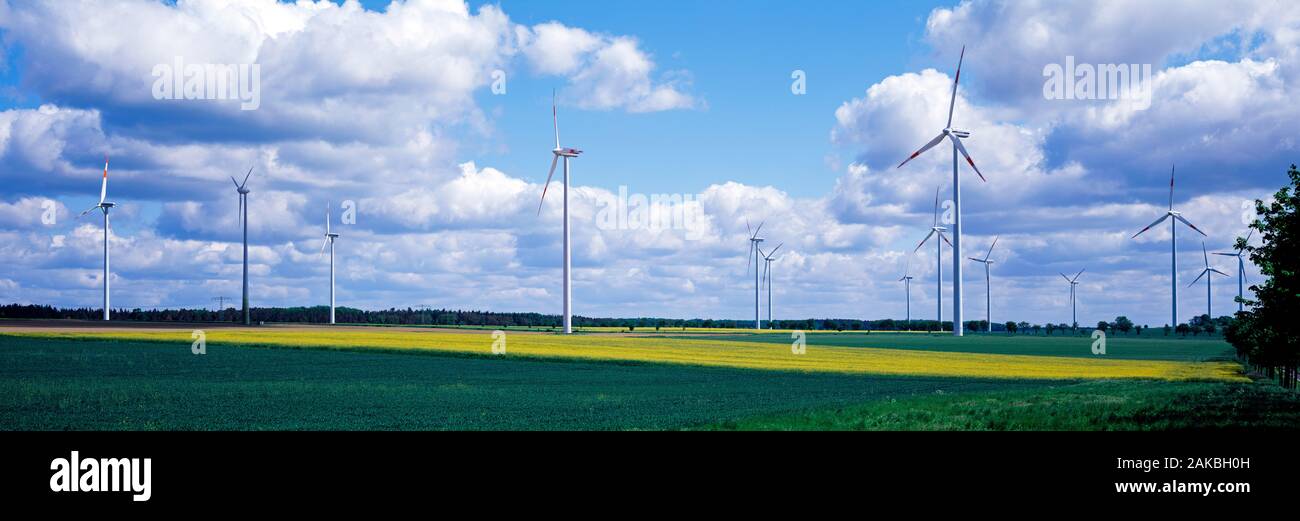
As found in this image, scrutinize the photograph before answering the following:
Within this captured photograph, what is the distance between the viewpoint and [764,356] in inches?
3794

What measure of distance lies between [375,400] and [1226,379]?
194ft

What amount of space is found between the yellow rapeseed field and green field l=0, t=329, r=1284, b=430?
3.42 meters

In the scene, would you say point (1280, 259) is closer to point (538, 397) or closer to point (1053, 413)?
point (1053, 413)

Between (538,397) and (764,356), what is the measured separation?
50254mm

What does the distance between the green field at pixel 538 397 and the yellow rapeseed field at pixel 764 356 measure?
3.42m

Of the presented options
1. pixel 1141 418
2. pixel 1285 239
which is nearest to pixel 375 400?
pixel 1141 418

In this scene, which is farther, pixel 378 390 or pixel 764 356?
pixel 764 356

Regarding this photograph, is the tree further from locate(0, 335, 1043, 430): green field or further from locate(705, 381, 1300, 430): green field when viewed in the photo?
locate(0, 335, 1043, 430): green field

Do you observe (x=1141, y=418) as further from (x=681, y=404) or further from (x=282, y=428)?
(x=282, y=428)

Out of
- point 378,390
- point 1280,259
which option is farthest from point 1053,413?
point 378,390

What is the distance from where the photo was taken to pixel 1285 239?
127 feet

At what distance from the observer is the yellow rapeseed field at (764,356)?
79125mm
